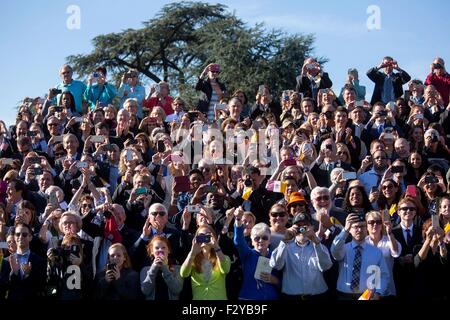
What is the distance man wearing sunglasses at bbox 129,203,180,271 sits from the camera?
38.4 feet

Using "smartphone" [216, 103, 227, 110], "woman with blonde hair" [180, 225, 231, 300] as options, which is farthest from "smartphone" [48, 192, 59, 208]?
"smartphone" [216, 103, 227, 110]

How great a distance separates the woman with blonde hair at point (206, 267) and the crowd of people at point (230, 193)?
0.02 meters

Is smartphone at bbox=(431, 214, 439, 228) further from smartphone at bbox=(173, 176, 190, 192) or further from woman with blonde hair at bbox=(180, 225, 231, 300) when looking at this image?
smartphone at bbox=(173, 176, 190, 192)

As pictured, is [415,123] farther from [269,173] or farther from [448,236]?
[448,236]

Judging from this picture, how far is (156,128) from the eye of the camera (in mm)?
16391

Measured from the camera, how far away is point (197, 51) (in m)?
35.9

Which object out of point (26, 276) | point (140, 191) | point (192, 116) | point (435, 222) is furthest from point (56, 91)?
point (435, 222)

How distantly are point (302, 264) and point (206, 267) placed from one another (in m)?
1.06

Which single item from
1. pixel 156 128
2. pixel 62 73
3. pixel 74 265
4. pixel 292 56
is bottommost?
pixel 74 265

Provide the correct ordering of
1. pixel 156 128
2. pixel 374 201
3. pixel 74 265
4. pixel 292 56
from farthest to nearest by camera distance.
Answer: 1. pixel 292 56
2. pixel 156 128
3. pixel 374 201
4. pixel 74 265

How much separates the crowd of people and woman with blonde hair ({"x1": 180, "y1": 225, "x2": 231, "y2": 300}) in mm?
17

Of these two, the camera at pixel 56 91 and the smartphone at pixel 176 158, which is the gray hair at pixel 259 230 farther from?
the camera at pixel 56 91

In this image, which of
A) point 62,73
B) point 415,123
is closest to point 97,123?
point 62,73

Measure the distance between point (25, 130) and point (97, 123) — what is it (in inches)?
48.2
